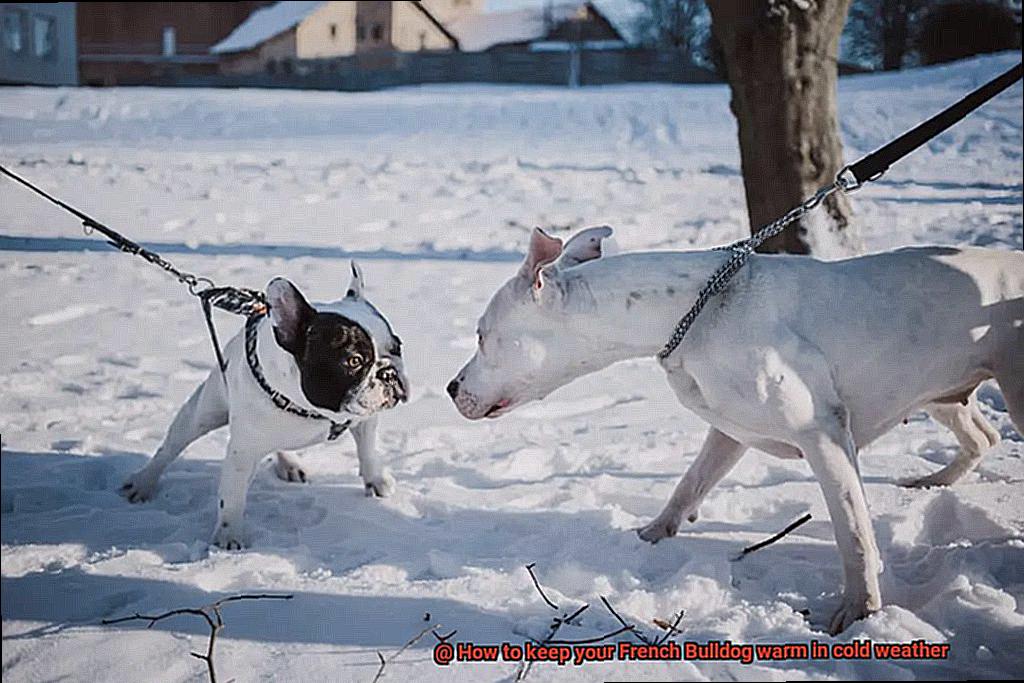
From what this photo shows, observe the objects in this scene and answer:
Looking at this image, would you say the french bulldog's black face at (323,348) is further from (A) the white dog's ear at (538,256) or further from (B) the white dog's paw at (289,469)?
(B) the white dog's paw at (289,469)

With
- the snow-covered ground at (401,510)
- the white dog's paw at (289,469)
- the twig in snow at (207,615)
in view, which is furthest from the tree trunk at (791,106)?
the twig in snow at (207,615)

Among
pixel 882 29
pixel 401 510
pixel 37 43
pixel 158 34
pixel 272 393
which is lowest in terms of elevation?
pixel 401 510

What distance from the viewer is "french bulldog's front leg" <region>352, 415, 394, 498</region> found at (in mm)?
3307

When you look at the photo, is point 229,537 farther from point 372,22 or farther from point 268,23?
point 372,22

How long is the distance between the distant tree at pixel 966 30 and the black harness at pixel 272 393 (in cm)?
975

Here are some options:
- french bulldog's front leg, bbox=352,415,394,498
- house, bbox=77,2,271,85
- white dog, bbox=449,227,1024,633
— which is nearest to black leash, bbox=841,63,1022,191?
white dog, bbox=449,227,1024,633

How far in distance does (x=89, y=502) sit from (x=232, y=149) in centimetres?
880

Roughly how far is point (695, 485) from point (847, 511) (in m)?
0.64

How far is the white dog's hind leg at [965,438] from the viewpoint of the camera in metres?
3.19

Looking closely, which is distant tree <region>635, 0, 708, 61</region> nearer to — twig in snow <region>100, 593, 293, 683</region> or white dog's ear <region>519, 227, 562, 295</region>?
white dog's ear <region>519, 227, 562, 295</region>

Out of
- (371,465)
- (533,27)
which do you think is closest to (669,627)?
(371,465)

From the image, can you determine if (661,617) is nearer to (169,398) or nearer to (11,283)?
(11,283)

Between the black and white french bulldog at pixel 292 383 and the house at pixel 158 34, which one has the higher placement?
the house at pixel 158 34

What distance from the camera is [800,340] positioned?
2447 mm
